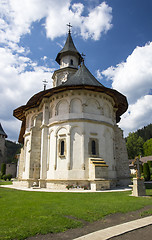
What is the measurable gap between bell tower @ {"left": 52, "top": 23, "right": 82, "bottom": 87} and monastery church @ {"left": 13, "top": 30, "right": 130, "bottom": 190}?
916 cm

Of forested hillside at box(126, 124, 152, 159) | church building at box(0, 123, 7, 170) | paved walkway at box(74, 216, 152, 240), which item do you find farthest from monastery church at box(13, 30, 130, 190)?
forested hillside at box(126, 124, 152, 159)

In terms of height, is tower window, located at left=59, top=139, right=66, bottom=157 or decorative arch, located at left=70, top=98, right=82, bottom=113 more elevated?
decorative arch, located at left=70, top=98, right=82, bottom=113

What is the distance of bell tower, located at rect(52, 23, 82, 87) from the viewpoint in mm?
29219

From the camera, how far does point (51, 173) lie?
1617 centimetres

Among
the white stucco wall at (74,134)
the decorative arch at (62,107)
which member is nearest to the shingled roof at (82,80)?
the white stucco wall at (74,134)

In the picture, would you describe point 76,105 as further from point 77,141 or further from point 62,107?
point 77,141

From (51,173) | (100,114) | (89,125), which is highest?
(100,114)

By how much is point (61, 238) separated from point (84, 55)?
63.6 ft

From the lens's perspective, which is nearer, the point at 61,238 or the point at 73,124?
the point at 61,238

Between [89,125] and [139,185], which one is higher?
Result: [89,125]

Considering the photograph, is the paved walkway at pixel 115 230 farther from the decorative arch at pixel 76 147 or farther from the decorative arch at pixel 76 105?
the decorative arch at pixel 76 105

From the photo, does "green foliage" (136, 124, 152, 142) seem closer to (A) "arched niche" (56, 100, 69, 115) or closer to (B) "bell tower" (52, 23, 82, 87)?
(B) "bell tower" (52, 23, 82, 87)

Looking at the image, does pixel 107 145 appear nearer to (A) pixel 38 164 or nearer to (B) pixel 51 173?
(B) pixel 51 173

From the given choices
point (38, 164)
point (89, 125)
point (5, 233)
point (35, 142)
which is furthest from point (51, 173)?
point (5, 233)
